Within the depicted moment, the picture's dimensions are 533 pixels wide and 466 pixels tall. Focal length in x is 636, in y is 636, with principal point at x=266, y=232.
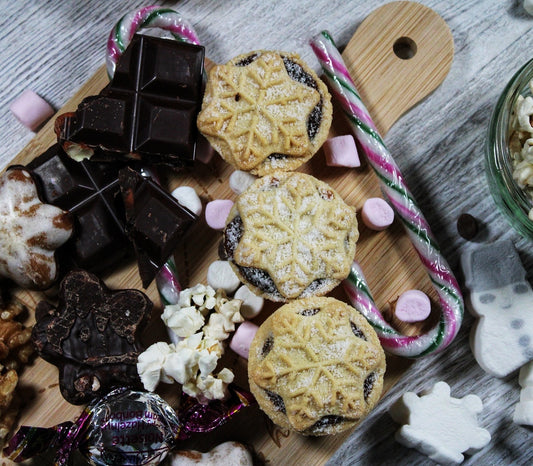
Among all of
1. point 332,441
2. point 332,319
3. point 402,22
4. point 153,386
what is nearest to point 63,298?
point 153,386

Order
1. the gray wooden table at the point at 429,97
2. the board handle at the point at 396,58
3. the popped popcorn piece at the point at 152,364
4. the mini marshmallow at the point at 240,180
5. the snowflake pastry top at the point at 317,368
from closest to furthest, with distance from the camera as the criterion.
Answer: the snowflake pastry top at the point at 317,368
the popped popcorn piece at the point at 152,364
the mini marshmallow at the point at 240,180
the board handle at the point at 396,58
the gray wooden table at the point at 429,97

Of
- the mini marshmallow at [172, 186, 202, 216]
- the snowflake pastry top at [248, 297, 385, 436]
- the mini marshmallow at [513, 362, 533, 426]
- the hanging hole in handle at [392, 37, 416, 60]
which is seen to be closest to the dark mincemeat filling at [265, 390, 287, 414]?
the snowflake pastry top at [248, 297, 385, 436]

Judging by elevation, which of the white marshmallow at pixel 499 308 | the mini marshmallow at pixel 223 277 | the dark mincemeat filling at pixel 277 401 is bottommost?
the white marshmallow at pixel 499 308

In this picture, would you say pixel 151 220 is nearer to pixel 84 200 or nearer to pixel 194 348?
pixel 84 200

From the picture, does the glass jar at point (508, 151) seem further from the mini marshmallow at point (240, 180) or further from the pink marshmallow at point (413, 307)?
the mini marshmallow at point (240, 180)

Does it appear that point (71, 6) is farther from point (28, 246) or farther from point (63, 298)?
point (63, 298)

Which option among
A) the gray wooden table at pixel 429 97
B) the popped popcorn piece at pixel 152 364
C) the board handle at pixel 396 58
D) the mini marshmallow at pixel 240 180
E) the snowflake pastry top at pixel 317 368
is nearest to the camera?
the snowflake pastry top at pixel 317 368

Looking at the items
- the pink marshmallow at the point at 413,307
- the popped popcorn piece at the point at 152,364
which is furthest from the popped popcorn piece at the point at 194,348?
the pink marshmallow at the point at 413,307
